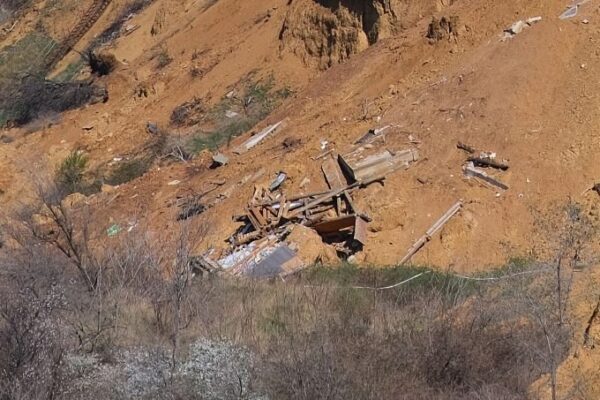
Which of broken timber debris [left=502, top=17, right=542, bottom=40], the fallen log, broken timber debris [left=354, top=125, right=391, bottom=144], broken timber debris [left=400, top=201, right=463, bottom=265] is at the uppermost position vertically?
broken timber debris [left=502, top=17, right=542, bottom=40]

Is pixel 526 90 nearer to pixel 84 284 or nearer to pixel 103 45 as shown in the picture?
pixel 84 284

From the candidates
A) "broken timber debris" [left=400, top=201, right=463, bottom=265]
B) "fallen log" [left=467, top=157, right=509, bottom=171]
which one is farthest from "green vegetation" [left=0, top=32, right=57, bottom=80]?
"broken timber debris" [left=400, top=201, right=463, bottom=265]

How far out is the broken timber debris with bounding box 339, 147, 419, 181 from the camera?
1389 centimetres

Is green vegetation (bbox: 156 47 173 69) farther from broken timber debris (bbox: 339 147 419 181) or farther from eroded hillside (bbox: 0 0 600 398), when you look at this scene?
broken timber debris (bbox: 339 147 419 181)

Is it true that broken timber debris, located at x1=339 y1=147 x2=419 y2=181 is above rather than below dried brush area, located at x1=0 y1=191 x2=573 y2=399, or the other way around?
below

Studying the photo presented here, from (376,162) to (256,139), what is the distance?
4516mm

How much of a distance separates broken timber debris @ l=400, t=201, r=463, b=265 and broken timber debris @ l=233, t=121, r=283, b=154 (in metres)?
5.69

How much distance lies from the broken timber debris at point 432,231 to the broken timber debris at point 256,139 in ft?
18.7

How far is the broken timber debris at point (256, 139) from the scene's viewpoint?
17.9 metres

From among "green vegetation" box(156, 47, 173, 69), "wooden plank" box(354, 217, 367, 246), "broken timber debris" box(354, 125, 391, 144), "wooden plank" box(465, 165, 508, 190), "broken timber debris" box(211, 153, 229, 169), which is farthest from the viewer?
"green vegetation" box(156, 47, 173, 69)

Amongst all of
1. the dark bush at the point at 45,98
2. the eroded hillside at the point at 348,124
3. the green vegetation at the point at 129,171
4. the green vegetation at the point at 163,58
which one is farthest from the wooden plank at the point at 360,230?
the dark bush at the point at 45,98

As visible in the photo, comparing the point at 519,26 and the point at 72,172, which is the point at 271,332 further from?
the point at 72,172

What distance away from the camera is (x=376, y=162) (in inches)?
552

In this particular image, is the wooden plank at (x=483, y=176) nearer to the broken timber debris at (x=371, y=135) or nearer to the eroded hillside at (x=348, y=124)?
the eroded hillside at (x=348, y=124)
